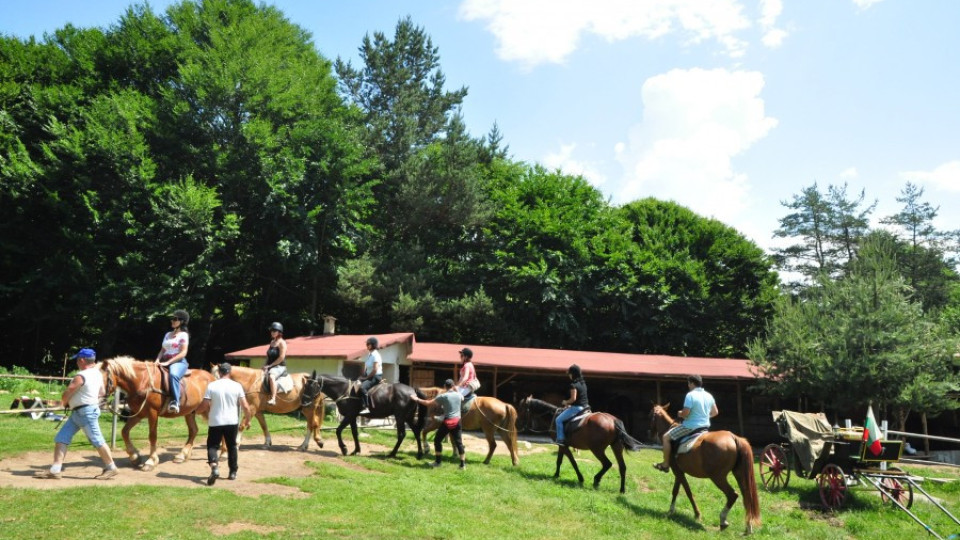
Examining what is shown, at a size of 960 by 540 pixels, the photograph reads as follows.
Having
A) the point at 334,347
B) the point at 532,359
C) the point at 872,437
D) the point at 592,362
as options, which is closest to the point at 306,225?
the point at 334,347

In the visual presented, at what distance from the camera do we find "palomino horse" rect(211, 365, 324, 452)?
14.0 meters

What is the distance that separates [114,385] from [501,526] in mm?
6792

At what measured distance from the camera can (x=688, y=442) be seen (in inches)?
436

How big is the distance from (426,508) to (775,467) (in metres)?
9.03

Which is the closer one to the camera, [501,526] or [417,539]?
[417,539]

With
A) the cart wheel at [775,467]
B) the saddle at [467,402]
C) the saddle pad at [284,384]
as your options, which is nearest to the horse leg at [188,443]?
the saddle pad at [284,384]

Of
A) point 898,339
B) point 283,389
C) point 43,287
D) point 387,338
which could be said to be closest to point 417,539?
point 283,389

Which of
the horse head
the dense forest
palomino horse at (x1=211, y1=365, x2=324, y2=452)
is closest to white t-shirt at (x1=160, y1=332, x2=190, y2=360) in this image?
palomino horse at (x1=211, y1=365, x2=324, y2=452)

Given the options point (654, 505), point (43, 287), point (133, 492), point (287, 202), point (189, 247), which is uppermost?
point (287, 202)

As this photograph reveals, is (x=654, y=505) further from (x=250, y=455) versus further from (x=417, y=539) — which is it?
(x=250, y=455)

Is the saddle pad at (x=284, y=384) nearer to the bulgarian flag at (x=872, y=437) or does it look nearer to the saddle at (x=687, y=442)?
the saddle at (x=687, y=442)

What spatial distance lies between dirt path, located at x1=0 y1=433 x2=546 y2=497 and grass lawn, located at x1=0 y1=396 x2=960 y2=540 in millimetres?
301

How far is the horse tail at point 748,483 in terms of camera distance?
34.5 feet

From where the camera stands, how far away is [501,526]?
31.0 feet
